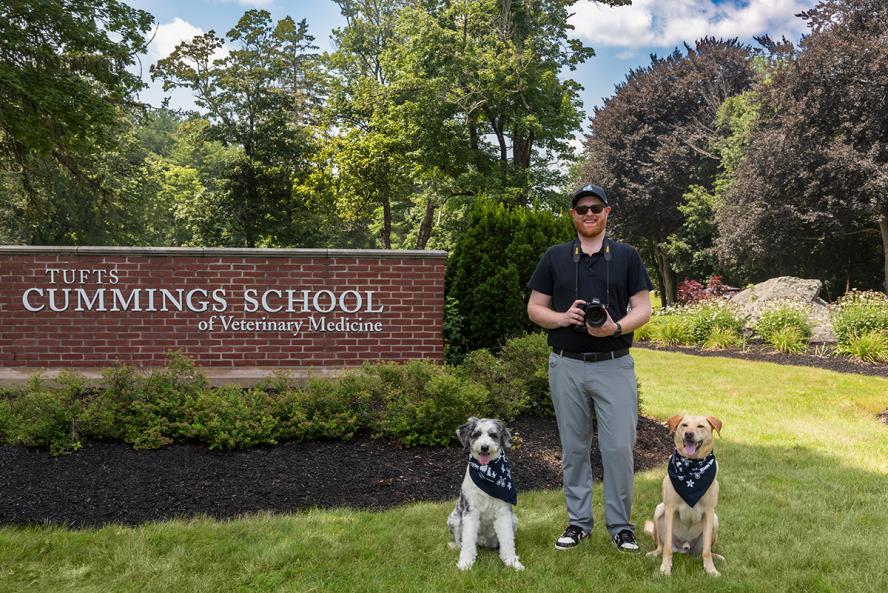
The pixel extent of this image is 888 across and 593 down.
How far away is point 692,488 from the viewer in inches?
136

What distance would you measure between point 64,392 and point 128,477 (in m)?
1.37

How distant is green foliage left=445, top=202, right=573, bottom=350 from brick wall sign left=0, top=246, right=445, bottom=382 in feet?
1.64

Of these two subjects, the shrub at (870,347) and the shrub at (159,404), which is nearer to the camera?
the shrub at (159,404)

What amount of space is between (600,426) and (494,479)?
738 millimetres

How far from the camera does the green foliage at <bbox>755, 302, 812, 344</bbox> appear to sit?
13922 mm

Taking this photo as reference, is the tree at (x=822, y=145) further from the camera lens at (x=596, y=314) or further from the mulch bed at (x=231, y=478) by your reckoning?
the camera lens at (x=596, y=314)

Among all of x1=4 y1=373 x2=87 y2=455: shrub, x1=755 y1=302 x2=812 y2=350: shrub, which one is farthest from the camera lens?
x1=755 y1=302 x2=812 y2=350: shrub

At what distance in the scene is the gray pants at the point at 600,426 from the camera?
381 cm

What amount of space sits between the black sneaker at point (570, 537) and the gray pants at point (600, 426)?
0.04 m

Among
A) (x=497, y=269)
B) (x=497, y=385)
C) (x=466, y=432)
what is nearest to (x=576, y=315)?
(x=466, y=432)

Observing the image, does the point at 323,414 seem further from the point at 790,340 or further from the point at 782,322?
the point at 782,322

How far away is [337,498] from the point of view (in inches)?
192

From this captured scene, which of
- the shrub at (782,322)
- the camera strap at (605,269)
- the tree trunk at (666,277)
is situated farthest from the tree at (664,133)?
the camera strap at (605,269)

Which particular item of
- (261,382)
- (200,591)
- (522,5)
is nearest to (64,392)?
(261,382)
